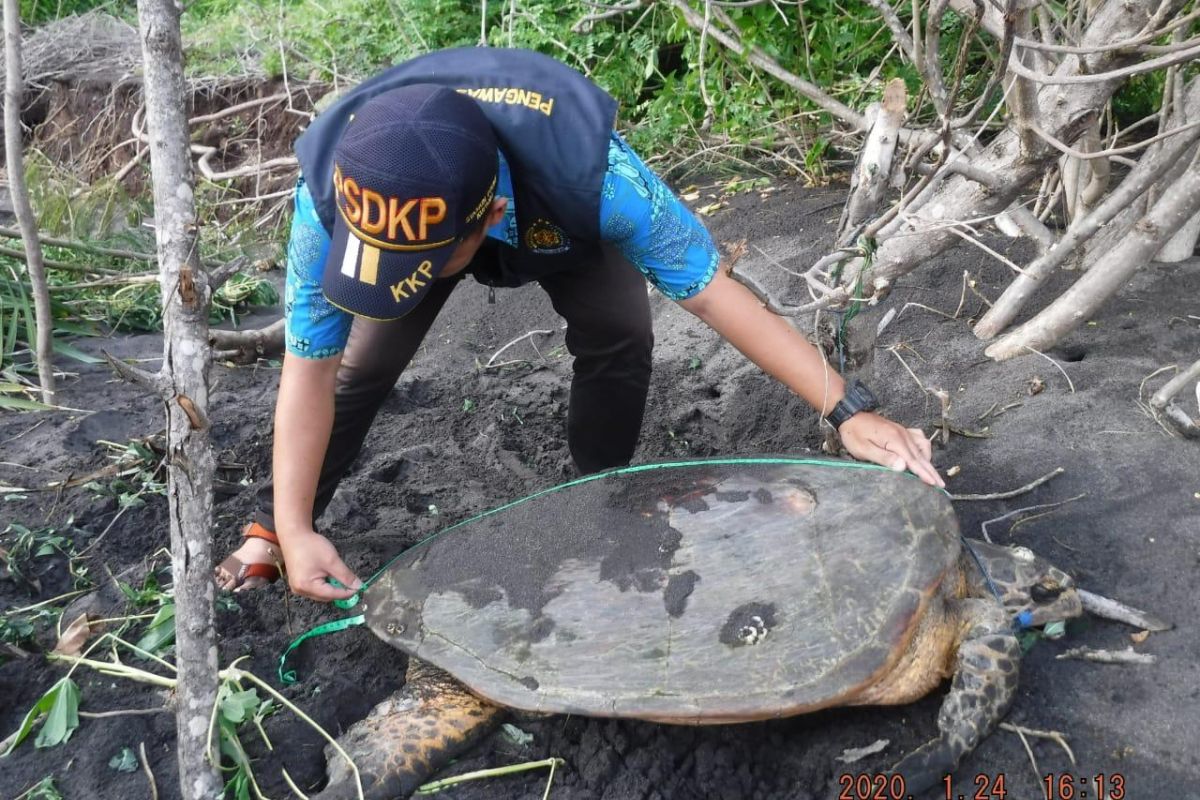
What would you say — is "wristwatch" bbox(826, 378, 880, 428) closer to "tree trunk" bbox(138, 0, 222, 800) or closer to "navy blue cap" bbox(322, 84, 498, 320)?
"navy blue cap" bbox(322, 84, 498, 320)

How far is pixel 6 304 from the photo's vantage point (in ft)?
12.2

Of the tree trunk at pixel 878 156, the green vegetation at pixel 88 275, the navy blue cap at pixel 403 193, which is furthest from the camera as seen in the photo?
the green vegetation at pixel 88 275

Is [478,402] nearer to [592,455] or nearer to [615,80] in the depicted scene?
[592,455]

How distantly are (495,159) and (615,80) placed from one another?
4.00 meters

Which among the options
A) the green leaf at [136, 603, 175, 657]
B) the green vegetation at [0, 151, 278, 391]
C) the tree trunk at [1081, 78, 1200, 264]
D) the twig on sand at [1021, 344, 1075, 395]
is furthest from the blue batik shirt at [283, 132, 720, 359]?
the tree trunk at [1081, 78, 1200, 264]

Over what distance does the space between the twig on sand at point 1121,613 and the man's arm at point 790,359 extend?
42cm

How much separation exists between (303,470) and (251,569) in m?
0.51

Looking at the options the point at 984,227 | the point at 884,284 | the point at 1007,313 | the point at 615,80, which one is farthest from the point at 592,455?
the point at 615,80

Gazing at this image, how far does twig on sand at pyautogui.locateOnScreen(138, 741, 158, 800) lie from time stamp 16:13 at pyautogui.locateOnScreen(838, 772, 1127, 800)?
1288 millimetres

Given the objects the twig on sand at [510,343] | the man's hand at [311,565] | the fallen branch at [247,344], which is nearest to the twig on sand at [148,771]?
the man's hand at [311,565]

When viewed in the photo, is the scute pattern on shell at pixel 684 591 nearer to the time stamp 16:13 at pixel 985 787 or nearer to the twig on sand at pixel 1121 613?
the time stamp 16:13 at pixel 985 787

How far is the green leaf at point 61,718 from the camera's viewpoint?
5.77ft

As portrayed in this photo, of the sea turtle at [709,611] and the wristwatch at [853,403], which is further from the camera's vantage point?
the wristwatch at [853,403]

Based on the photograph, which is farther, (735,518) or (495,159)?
(735,518)
